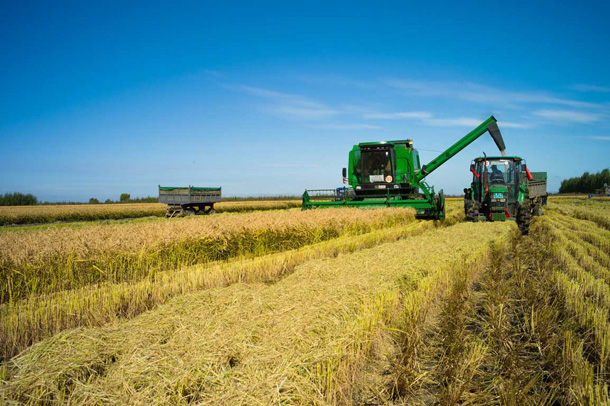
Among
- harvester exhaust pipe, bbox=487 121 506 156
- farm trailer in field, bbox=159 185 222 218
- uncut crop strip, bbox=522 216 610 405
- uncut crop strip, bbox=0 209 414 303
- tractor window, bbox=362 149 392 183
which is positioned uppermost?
harvester exhaust pipe, bbox=487 121 506 156

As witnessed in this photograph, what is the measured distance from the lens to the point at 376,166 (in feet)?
49.3

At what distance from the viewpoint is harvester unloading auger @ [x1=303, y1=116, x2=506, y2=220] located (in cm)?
1447

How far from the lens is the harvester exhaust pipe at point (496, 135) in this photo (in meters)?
15.3

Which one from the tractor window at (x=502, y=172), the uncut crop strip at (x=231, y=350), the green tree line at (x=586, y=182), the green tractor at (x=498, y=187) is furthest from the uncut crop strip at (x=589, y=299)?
the green tree line at (x=586, y=182)

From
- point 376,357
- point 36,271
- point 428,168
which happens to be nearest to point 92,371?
point 376,357

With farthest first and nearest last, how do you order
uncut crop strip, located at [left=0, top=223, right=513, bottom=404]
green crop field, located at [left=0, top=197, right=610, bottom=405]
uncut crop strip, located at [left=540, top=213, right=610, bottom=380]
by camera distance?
uncut crop strip, located at [left=540, top=213, right=610, bottom=380]
green crop field, located at [left=0, top=197, right=610, bottom=405]
uncut crop strip, located at [left=0, top=223, right=513, bottom=404]

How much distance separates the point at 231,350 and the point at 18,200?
54790 millimetres

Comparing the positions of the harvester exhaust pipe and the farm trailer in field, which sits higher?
the harvester exhaust pipe

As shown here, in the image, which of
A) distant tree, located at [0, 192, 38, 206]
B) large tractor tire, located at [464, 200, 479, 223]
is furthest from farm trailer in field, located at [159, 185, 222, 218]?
distant tree, located at [0, 192, 38, 206]

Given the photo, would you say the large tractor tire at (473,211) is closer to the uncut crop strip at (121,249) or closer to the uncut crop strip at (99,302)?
the uncut crop strip at (121,249)

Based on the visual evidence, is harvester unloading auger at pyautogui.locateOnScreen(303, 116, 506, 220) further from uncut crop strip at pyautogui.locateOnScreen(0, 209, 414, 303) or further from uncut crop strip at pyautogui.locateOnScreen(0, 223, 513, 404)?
uncut crop strip at pyautogui.locateOnScreen(0, 223, 513, 404)

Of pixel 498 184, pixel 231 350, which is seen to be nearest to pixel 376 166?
pixel 498 184

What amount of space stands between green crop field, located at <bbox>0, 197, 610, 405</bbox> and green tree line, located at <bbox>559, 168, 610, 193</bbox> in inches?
3670

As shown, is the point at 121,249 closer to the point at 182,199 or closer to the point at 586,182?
the point at 182,199
